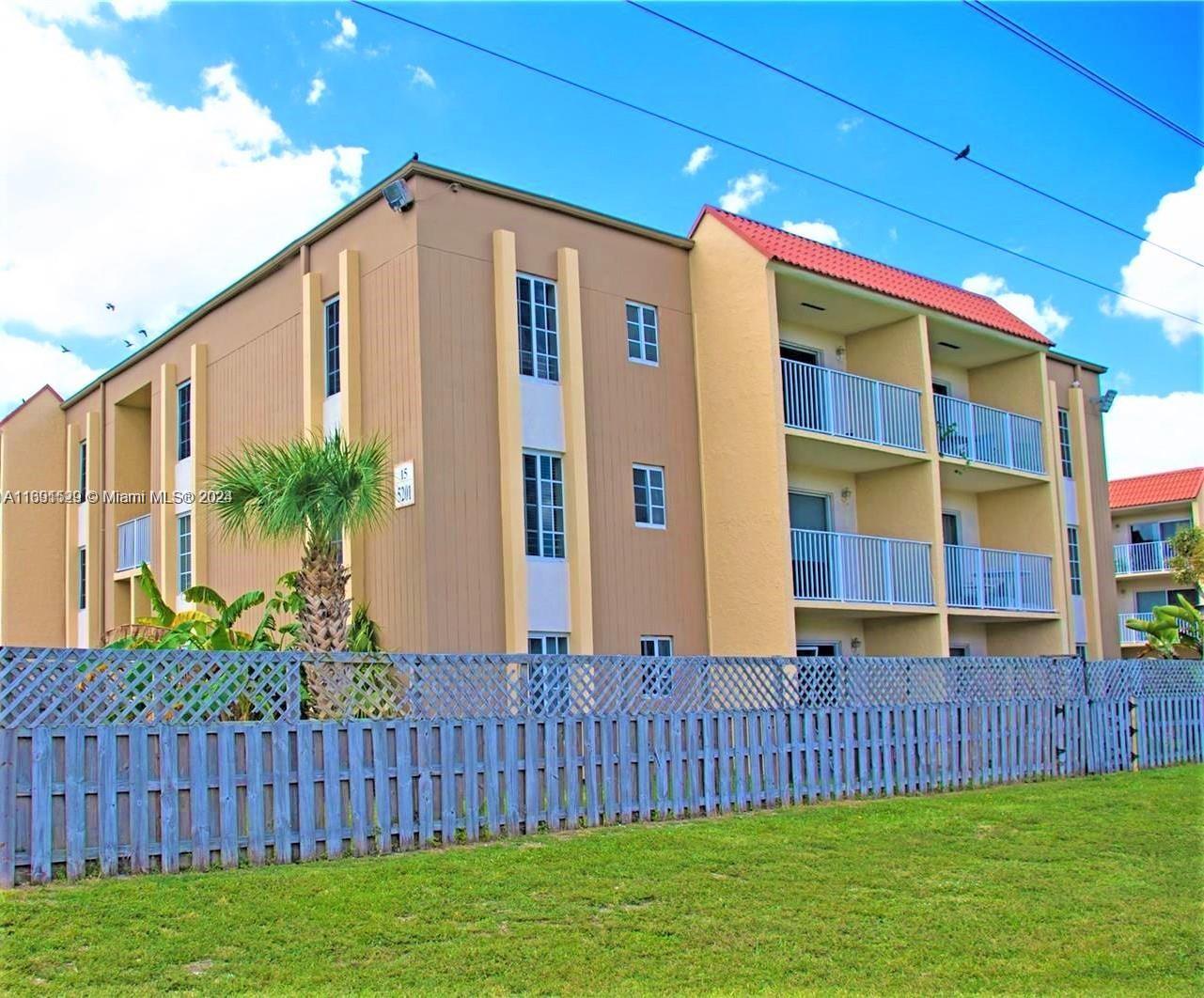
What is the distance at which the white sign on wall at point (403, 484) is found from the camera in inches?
683

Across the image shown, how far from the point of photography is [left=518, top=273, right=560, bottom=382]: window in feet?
62.0

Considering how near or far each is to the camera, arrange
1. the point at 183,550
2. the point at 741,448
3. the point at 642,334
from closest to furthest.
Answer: the point at 741,448 → the point at 642,334 → the point at 183,550

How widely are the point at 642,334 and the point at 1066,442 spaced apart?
13.4 metres

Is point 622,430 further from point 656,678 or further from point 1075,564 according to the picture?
point 1075,564

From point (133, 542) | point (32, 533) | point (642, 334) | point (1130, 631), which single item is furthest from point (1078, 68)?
point (1130, 631)

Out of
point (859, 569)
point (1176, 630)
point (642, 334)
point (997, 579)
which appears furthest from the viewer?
point (1176, 630)

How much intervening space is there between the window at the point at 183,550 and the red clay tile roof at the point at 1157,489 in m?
32.8

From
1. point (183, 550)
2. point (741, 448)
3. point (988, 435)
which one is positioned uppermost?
point (988, 435)

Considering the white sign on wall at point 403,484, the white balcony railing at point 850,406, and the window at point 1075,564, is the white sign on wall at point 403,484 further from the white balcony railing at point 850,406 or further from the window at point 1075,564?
the window at point 1075,564

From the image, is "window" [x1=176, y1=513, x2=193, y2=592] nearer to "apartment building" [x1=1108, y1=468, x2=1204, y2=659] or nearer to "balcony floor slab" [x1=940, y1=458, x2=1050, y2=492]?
"balcony floor slab" [x1=940, y1=458, x2=1050, y2=492]

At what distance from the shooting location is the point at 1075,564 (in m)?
28.9

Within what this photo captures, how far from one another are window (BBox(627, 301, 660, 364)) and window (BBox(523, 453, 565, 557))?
260cm

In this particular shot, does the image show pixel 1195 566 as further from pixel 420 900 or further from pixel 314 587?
pixel 420 900

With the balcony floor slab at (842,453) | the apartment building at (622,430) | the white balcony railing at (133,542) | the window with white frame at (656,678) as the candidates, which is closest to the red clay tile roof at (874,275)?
the apartment building at (622,430)
